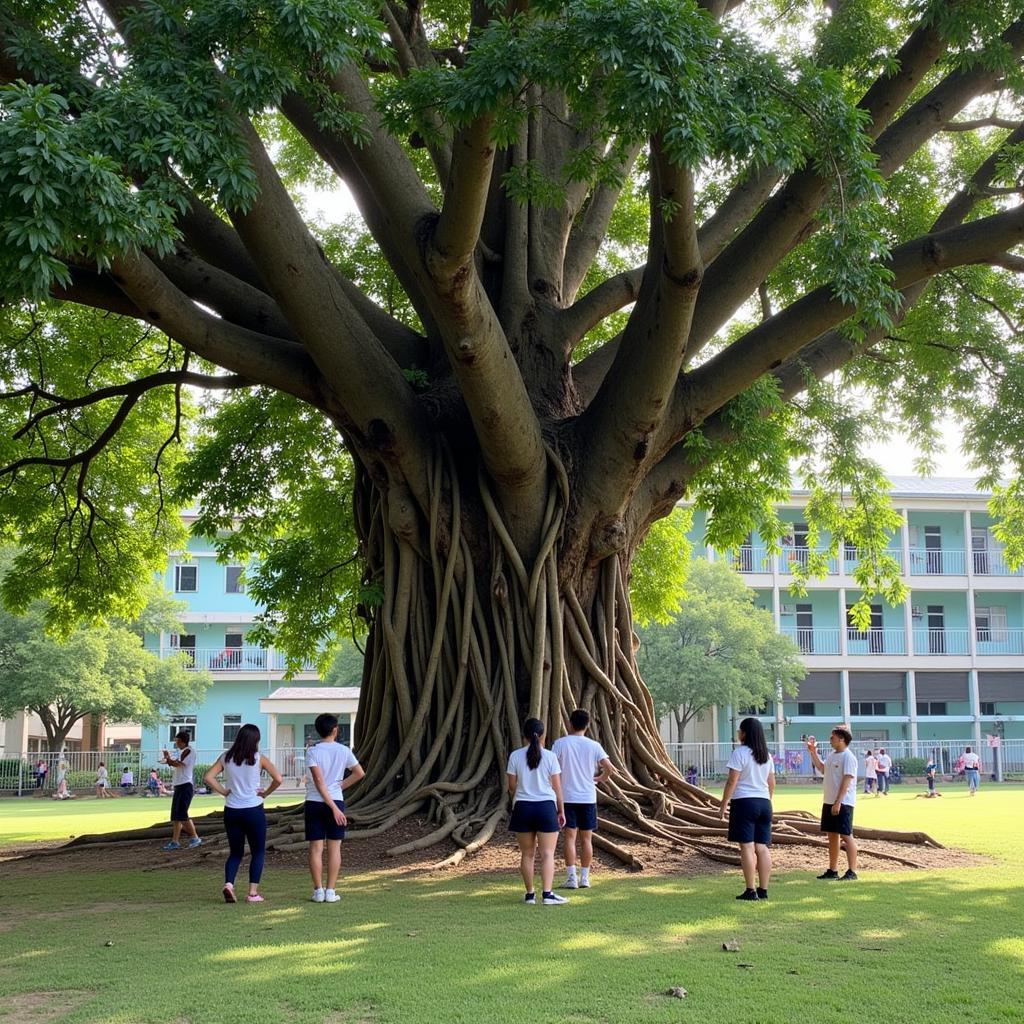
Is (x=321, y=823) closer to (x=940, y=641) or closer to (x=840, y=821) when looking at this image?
(x=840, y=821)

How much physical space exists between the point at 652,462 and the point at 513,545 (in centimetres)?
169

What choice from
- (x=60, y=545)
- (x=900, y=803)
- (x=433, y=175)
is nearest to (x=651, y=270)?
(x=433, y=175)

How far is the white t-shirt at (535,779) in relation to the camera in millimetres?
8258

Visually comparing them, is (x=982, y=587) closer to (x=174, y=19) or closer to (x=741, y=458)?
(x=741, y=458)

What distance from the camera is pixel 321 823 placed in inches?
328

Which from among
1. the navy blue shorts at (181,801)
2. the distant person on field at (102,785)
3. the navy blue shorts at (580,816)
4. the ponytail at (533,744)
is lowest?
the distant person on field at (102,785)

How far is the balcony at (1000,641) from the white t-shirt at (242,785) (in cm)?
3987

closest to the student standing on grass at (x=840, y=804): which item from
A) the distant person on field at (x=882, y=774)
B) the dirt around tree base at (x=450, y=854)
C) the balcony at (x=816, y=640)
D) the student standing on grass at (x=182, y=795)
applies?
the dirt around tree base at (x=450, y=854)

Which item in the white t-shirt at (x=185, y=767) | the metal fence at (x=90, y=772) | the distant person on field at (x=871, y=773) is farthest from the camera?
the metal fence at (x=90, y=772)

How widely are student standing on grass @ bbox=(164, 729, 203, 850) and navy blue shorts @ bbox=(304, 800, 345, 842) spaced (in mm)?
3384

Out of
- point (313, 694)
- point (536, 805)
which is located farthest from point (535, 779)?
point (313, 694)

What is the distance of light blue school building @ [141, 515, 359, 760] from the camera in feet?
157

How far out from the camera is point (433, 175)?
16891 millimetres

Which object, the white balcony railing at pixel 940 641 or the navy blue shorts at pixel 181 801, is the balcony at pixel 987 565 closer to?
the white balcony railing at pixel 940 641
